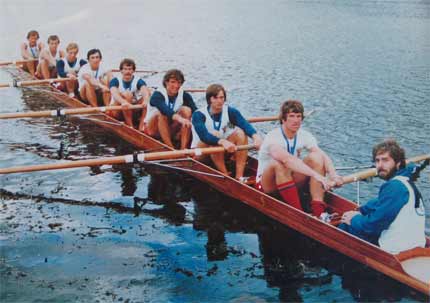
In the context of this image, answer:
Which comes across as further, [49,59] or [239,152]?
[49,59]

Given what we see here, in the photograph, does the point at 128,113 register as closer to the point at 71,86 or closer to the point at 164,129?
Answer: the point at 164,129

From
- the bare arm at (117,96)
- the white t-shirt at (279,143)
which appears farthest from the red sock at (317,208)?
the bare arm at (117,96)

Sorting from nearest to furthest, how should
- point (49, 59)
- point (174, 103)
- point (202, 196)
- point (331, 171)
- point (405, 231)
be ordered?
point (405, 231) → point (331, 171) → point (202, 196) → point (174, 103) → point (49, 59)

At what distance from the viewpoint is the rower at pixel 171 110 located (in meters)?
11.5

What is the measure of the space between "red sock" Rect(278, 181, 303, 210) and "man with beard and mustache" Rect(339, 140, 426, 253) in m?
1.47

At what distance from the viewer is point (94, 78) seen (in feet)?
50.8

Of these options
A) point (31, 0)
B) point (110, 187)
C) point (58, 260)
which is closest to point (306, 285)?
point (58, 260)

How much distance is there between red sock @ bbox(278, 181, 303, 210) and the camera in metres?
8.55

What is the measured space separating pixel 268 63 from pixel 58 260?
1857cm

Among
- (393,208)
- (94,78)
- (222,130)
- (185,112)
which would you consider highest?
(94,78)

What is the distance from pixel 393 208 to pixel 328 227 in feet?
4.49

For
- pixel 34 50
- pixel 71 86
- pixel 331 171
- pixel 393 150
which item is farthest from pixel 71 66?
pixel 393 150

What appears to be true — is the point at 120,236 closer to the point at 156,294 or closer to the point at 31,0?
the point at 156,294

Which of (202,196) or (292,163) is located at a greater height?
(292,163)
